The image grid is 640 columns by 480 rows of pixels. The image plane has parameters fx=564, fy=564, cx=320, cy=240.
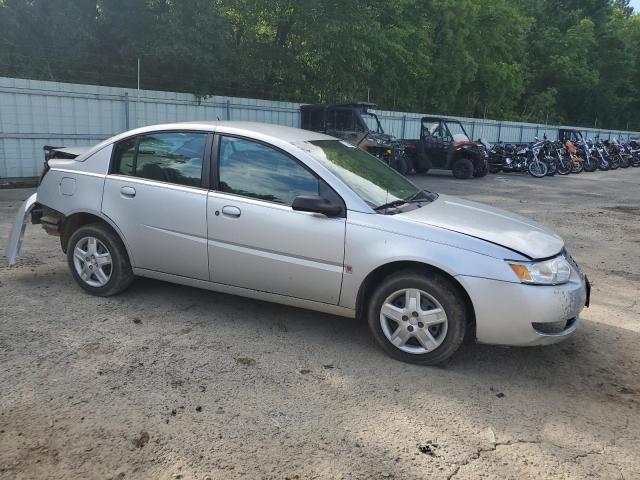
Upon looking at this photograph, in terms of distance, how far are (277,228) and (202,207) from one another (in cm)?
68

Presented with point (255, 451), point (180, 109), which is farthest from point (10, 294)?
point (180, 109)

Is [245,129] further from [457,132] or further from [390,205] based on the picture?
[457,132]

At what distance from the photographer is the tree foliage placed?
55.9ft

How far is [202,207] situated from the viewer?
14.5ft

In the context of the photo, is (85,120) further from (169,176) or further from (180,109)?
(169,176)

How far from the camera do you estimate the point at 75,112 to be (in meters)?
13.6

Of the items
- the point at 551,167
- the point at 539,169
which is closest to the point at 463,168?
the point at 539,169

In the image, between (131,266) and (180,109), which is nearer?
(131,266)

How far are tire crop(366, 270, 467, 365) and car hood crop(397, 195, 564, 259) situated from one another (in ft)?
1.32

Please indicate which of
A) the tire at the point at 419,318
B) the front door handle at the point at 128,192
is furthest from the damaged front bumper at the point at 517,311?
the front door handle at the point at 128,192

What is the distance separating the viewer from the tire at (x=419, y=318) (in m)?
3.75

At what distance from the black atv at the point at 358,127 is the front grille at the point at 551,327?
12090 millimetres

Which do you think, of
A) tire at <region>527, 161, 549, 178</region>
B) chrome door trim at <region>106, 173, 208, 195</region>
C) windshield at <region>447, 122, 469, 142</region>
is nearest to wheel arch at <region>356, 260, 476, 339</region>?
chrome door trim at <region>106, 173, 208, 195</region>

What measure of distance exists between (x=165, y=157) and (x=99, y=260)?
109cm
